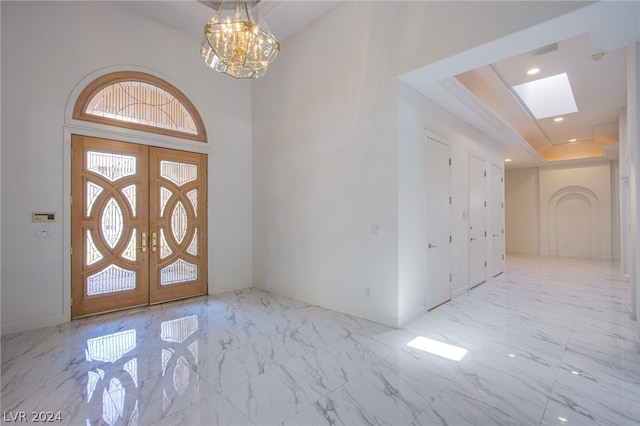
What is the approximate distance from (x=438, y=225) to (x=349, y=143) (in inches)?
72.8

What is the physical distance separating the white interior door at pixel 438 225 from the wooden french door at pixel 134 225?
147 inches

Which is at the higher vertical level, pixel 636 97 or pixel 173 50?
pixel 173 50

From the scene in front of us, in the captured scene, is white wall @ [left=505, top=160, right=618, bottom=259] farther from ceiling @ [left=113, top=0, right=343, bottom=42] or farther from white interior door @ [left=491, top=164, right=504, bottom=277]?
ceiling @ [left=113, top=0, right=343, bottom=42]

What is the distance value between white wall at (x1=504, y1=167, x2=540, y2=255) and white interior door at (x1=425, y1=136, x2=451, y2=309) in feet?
24.1

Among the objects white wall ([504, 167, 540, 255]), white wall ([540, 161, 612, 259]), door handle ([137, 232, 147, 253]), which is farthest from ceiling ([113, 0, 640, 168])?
door handle ([137, 232, 147, 253])

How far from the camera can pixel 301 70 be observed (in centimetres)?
479

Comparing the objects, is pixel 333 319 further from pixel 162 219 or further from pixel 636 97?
pixel 636 97

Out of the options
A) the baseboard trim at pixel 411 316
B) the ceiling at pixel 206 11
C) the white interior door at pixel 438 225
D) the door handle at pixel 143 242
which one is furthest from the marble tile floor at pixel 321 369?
the ceiling at pixel 206 11

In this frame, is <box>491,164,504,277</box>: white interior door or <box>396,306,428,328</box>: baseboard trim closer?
<box>396,306,428,328</box>: baseboard trim

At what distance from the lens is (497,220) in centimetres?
684

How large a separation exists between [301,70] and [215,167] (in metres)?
2.25

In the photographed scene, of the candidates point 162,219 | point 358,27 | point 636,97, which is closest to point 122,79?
point 162,219

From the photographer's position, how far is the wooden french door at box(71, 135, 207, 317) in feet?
13.1

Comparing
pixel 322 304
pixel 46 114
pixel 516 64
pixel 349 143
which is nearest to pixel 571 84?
pixel 516 64
